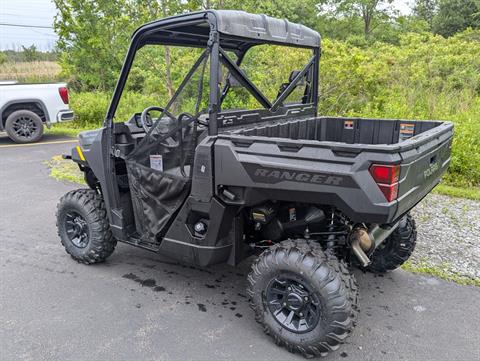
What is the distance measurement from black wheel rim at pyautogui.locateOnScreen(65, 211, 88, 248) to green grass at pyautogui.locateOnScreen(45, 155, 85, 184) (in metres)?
3.05

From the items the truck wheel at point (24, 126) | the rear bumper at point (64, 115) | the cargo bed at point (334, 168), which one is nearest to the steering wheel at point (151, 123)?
the cargo bed at point (334, 168)

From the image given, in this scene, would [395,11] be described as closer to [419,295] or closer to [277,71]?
[277,71]

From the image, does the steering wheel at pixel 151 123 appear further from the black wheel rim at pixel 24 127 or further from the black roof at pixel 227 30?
the black wheel rim at pixel 24 127

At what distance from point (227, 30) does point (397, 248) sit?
2.33 meters

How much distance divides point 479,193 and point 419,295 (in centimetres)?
312

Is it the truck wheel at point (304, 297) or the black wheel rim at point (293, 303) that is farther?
the black wheel rim at point (293, 303)

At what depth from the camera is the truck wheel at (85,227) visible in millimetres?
3756

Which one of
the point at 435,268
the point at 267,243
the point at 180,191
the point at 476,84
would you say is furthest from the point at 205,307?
the point at 476,84

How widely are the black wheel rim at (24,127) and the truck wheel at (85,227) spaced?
7.28 meters

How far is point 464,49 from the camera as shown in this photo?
37.2 ft

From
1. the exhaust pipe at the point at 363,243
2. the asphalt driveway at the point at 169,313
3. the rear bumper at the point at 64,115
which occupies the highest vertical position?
the rear bumper at the point at 64,115

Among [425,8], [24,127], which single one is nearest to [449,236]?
[24,127]

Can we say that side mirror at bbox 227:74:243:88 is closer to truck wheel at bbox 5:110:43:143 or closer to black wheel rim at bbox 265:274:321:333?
black wheel rim at bbox 265:274:321:333

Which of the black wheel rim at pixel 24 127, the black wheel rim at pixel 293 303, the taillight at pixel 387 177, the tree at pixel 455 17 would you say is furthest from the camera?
the tree at pixel 455 17
